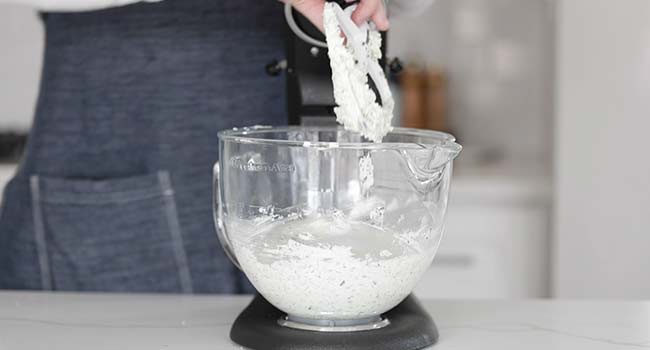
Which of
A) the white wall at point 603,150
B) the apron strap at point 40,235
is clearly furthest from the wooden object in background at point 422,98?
the apron strap at point 40,235

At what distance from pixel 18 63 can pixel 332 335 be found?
77.6 inches

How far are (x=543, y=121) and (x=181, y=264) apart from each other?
64.1 inches

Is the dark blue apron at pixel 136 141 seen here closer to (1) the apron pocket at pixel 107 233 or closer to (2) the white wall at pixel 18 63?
(1) the apron pocket at pixel 107 233

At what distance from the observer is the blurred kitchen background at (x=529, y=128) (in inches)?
82.9

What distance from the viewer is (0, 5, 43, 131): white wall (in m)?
2.63

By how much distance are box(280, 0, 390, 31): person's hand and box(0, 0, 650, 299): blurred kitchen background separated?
122cm

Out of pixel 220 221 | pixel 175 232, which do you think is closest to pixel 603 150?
pixel 175 232

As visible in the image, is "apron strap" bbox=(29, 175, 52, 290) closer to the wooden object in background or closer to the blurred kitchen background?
the blurred kitchen background

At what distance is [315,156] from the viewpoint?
2.82 ft

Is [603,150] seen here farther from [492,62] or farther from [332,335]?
[332,335]

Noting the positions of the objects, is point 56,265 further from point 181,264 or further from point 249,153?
point 249,153

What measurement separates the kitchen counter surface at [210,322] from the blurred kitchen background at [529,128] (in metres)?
1.12

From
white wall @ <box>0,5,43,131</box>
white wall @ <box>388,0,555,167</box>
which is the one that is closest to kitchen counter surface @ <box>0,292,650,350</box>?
white wall @ <box>0,5,43,131</box>

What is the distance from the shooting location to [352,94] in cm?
89
